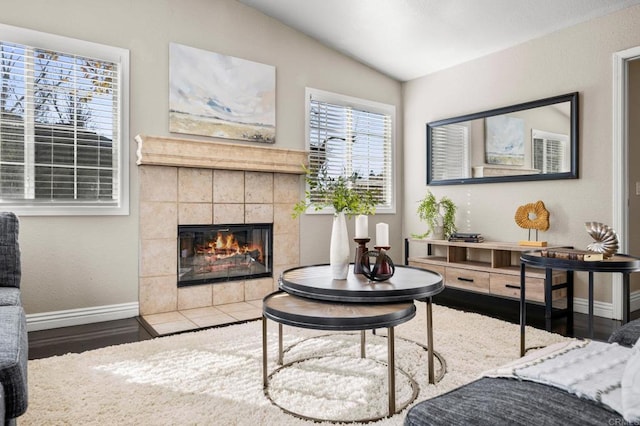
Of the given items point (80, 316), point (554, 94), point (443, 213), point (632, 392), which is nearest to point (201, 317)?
point (80, 316)

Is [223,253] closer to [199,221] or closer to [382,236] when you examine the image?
[199,221]

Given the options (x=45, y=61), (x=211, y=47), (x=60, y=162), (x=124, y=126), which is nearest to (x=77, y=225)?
(x=60, y=162)

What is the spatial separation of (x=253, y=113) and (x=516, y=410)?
3734mm

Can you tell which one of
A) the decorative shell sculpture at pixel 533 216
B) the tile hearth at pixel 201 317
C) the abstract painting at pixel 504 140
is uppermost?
the abstract painting at pixel 504 140

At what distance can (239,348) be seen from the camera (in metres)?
2.72

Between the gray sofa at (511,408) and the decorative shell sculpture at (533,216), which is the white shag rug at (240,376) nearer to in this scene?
the gray sofa at (511,408)

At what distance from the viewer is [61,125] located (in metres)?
3.28

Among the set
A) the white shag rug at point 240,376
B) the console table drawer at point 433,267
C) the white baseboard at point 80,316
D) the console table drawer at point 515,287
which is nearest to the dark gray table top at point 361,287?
the white shag rug at point 240,376

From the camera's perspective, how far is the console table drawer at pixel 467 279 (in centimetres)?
392

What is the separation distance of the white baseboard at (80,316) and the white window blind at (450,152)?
3.53 metres

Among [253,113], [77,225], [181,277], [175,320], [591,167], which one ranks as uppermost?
[253,113]

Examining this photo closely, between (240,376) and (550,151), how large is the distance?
338 cm

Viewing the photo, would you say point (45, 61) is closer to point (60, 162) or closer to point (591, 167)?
point (60, 162)

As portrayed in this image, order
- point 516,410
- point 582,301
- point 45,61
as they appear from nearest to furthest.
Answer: point 516,410 < point 45,61 < point 582,301
